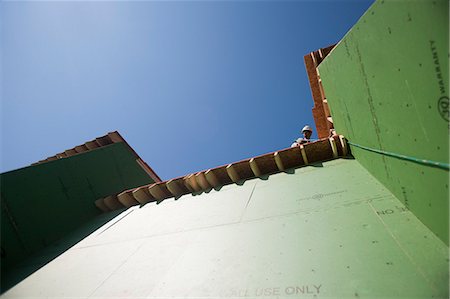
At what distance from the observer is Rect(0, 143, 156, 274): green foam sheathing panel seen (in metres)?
8.01

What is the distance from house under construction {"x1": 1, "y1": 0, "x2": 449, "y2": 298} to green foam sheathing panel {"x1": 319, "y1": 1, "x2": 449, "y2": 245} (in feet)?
0.06

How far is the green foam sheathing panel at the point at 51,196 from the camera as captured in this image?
801cm

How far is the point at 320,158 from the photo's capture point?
291 inches

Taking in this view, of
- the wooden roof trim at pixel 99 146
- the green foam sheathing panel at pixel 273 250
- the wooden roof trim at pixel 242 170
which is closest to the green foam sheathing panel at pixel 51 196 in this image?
the wooden roof trim at pixel 99 146

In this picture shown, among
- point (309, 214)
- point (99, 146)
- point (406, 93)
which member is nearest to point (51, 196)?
point (99, 146)

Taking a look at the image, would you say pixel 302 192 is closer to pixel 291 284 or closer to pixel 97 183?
pixel 291 284

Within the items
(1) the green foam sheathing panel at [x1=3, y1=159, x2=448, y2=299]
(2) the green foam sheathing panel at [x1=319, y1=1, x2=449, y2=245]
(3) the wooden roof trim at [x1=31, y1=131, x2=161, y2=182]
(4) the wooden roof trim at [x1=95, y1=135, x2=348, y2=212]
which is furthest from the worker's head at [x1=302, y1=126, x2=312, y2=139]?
(3) the wooden roof trim at [x1=31, y1=131, x2=161, y2=182]

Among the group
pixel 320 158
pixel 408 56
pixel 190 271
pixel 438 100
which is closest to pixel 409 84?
pixel 408 56

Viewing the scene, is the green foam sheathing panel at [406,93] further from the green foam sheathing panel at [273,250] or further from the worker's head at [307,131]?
the worker's head at [307,131]

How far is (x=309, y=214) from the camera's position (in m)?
4.80

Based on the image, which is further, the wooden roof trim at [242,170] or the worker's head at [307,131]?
the worker's head at [307,131]

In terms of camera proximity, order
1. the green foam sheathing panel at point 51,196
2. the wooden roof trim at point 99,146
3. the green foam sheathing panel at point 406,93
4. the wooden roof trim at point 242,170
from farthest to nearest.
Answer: the wooden roof trim at point 99,146
the green foam sheathing panel at point 51,196
the wooden roof trim at point 242,170
the green foam sheathing panel at point 406,93

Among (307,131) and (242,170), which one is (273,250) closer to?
(242,170)

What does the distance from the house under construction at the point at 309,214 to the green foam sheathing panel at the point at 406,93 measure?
0.02 metres
